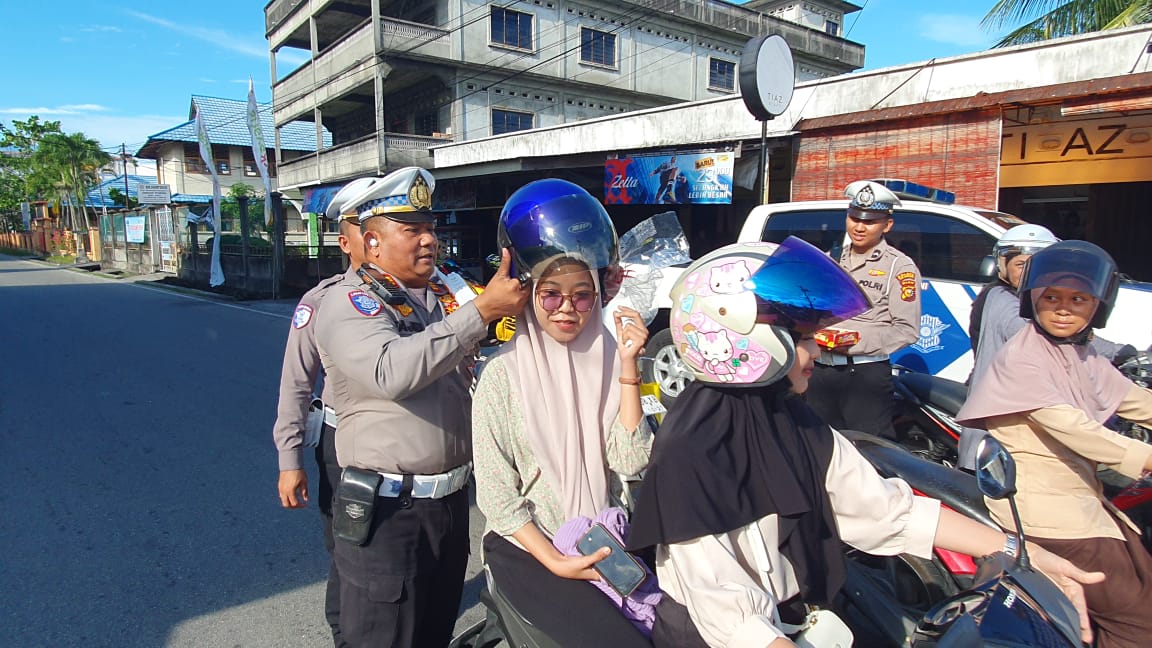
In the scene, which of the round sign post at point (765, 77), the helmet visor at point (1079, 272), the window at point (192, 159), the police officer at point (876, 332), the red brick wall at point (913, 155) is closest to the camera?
the helmet visor at point (1079, 272)

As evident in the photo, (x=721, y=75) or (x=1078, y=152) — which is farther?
(x=721, y=75)

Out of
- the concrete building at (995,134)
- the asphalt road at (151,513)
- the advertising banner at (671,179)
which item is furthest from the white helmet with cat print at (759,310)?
the advertising banner at (671,179)

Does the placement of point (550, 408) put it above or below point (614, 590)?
above

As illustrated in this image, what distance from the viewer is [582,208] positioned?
6.25 feet

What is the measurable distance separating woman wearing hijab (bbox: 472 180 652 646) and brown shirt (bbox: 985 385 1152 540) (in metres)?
1.30

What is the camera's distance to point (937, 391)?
12.3ft

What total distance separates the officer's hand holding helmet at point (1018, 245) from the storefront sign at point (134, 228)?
28.7 metres

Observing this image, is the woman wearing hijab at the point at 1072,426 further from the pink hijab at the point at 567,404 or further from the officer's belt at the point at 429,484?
the officer's belt at the point at 429,484

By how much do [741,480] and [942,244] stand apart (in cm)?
422

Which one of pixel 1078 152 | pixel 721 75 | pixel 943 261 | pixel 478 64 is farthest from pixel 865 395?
pixel 721 75

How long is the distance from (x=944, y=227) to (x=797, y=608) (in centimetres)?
413

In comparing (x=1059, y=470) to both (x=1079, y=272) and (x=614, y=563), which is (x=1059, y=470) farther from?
(x=614, y=563)

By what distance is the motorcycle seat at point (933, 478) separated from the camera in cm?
236

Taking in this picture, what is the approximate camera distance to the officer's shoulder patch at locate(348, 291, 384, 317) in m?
2.06
